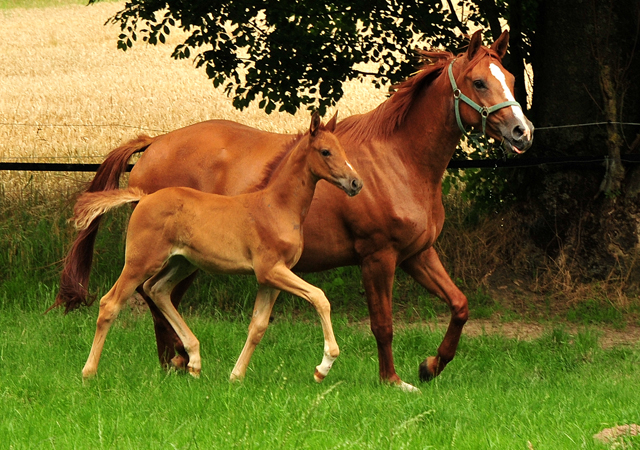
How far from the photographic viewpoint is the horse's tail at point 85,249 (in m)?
6.61

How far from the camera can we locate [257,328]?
5.64m

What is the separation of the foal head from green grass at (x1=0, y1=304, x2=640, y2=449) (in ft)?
4.30

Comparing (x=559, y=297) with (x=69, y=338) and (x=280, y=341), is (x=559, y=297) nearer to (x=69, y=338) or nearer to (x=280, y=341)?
(x=280, y=341)

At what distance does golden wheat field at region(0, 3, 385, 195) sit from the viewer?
1339 cm

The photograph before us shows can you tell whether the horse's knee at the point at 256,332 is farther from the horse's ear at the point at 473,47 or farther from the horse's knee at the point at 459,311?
the horse's ear at the point at 473,47

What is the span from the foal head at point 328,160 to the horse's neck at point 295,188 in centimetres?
7

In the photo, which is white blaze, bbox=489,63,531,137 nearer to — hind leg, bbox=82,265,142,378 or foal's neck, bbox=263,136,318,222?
foal's neck, bbox=263,136,318,222

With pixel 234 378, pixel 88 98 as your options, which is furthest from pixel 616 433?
pixel 88 98

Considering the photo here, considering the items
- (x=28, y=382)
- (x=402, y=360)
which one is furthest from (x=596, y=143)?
(x=28, y=382)

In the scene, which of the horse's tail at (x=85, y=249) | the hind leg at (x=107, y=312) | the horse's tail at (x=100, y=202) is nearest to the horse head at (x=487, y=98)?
the horse's tail at (x=100, y=202)

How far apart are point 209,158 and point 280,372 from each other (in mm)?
1726

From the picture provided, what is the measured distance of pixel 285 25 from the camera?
9484mm

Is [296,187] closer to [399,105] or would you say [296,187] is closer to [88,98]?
[399,105]

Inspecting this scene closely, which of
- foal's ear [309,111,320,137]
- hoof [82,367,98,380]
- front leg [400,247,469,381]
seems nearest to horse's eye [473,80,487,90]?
foal's ear [309,111,320,137]
